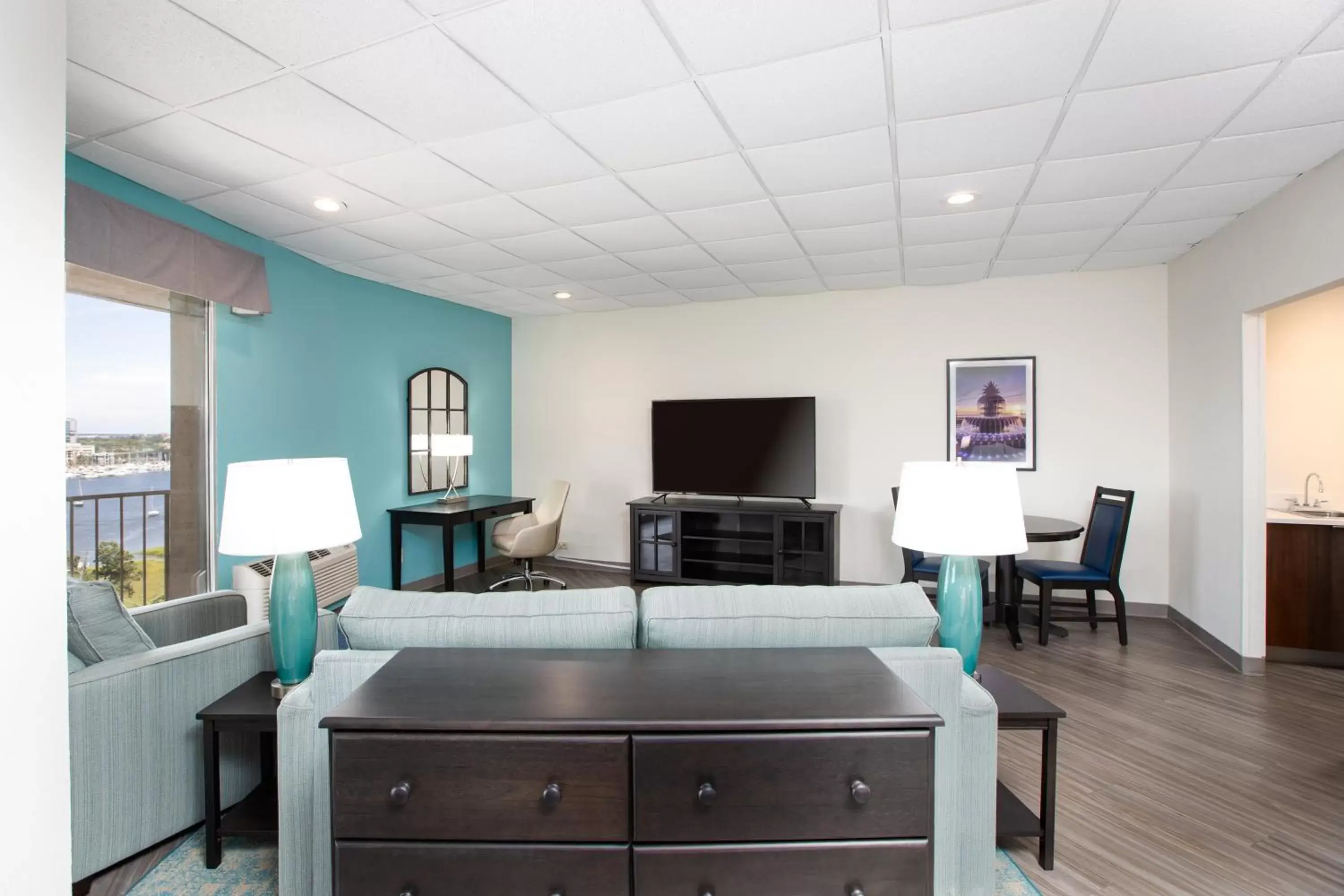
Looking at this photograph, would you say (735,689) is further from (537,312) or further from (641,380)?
(537,312)

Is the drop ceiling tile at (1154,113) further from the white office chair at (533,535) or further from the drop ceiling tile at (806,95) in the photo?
the white office chair at (533,535)

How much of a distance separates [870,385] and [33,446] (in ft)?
16.2

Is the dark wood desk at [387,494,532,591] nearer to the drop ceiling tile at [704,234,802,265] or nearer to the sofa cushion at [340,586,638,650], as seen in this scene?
the drop ceiling tile at [704,234,802,265]

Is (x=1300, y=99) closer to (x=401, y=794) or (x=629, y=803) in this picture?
(x=629, y=803)

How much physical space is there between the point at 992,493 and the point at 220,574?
396cm

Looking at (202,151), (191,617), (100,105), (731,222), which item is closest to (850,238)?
(731,222)

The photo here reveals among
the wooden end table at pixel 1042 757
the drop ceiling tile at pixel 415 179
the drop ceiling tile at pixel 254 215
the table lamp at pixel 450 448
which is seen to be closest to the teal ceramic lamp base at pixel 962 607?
the wooden end table at pixel 1042 757

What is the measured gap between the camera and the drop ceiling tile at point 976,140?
2.37 m

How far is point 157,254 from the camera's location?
302 centimetres

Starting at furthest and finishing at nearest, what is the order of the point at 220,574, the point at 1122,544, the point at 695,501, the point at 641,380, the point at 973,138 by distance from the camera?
the point at 641,380 → the point at 695,501 → the point at 1122,544 → the point at 220,574 → the point at 973,138

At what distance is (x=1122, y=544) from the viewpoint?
153 inches

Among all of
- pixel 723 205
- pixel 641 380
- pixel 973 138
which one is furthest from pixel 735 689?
pixel 641 380

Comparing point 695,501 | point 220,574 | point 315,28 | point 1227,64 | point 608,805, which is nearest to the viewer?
point 608,805

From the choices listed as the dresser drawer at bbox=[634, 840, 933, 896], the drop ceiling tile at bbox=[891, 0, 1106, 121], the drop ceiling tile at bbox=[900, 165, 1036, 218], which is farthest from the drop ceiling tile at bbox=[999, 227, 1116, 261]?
the dresser drawer at bbox=[634, 840, 933, 896]
